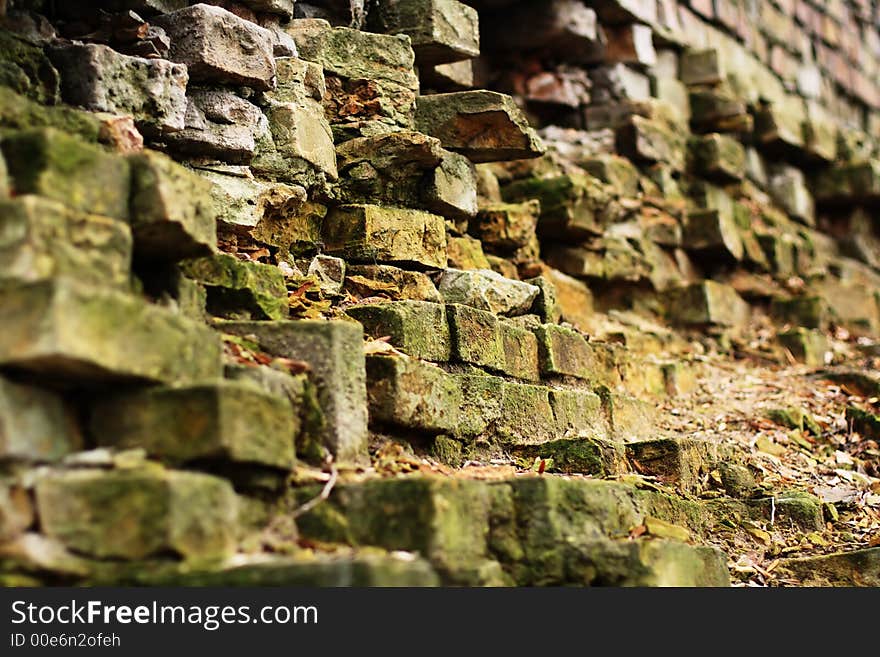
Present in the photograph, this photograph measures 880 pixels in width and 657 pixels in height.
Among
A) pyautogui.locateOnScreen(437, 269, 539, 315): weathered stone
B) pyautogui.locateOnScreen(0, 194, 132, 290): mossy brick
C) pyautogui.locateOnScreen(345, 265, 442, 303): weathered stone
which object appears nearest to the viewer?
pyautogui.locateOnScreen(0, 194, 132, 290): mossy brick

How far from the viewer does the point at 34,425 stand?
3252mm

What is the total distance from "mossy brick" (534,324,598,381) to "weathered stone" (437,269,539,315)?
183 mm

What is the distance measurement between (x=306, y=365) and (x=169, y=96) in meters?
1.39

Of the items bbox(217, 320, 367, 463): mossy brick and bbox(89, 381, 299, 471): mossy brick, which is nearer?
bbox(89, 381, 299, 471): mossy brick

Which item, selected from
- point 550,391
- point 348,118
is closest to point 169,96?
point 348,118

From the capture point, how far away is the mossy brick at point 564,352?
19.1 feet

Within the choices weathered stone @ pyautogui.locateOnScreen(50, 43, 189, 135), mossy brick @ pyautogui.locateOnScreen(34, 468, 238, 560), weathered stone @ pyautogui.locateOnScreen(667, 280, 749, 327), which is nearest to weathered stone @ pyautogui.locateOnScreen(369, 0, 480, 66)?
weathered stone @ pyautogui.locateOnScreen(50, 43, 189, 135)

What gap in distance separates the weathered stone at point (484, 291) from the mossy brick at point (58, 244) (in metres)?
2.22

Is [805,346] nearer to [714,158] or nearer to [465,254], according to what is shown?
[714,158]

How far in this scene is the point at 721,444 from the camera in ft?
20.6

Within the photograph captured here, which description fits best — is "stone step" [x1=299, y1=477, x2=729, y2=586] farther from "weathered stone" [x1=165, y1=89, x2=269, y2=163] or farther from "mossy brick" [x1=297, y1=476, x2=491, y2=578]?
"weathered stone" [x1=165, y1=89, x2=269, y2=163]

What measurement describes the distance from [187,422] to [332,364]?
2.57 feet

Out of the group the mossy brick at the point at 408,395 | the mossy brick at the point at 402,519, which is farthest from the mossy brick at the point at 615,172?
the mossy brick at the point at 402,519

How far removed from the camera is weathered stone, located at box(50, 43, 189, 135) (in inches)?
177
